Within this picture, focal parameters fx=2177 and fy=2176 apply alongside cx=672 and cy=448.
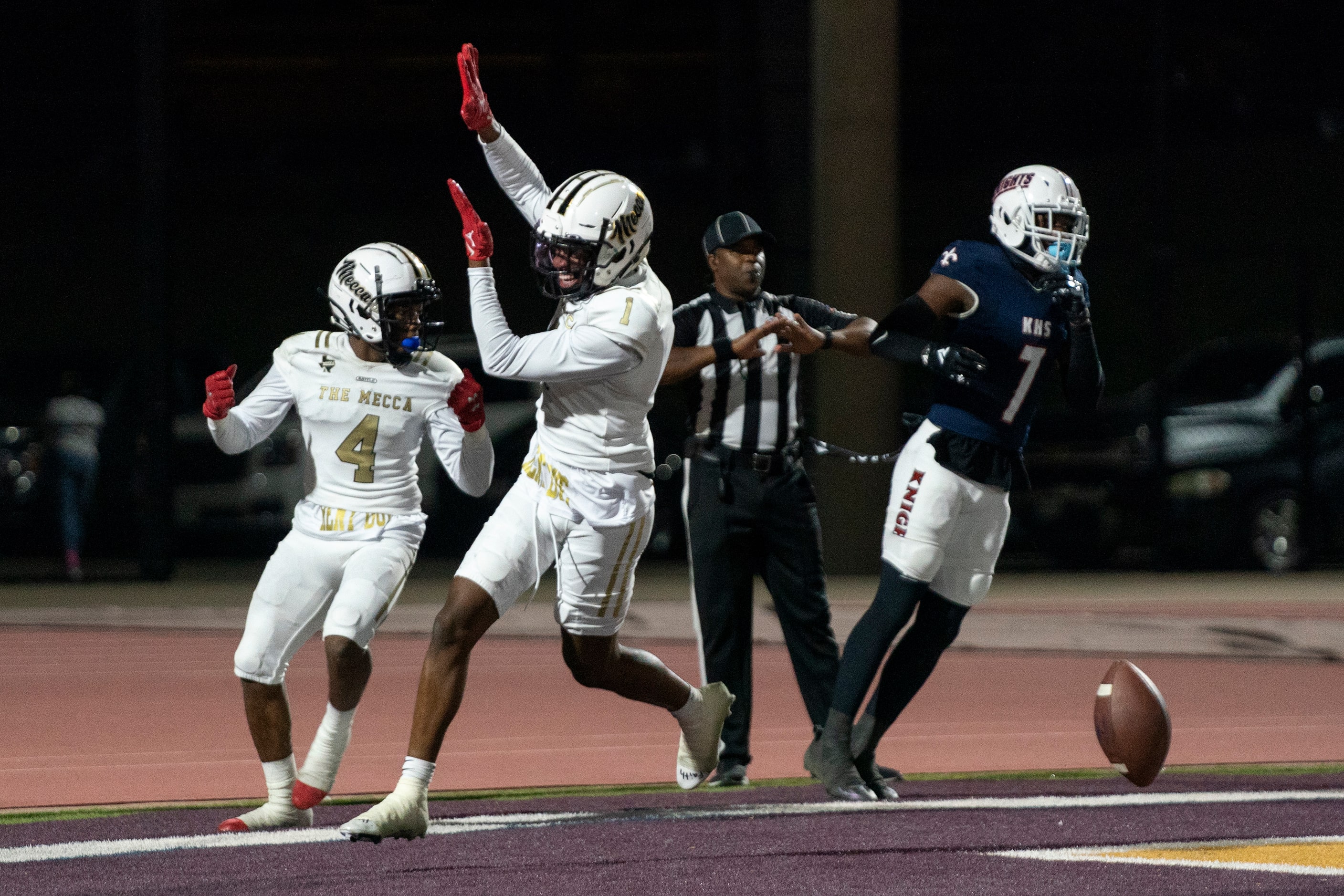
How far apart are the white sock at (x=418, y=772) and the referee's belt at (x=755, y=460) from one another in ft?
6.94

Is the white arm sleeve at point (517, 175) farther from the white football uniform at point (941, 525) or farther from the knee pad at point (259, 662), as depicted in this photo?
the knee pad at point (259, 662)

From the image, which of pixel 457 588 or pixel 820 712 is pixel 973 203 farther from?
pixel 457 588

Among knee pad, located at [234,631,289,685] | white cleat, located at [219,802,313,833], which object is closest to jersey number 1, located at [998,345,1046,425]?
knee pad, located at [234,631,289,685]

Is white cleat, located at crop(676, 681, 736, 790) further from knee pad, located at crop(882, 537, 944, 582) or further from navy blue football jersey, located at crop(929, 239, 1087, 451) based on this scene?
navy blue football jersey, located at crop(929, 239, 1087, 451)

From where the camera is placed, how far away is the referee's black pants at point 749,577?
8.52 meters

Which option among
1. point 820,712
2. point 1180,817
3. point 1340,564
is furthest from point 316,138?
point 1180,817

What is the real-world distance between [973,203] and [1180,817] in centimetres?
1303

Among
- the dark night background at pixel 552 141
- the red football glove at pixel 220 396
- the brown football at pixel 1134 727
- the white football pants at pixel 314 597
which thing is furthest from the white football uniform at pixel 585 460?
the dark night background at pixel 552 141

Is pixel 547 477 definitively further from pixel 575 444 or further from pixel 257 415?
pixel 257 415

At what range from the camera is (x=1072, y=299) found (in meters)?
7.80

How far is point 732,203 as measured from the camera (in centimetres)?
1859

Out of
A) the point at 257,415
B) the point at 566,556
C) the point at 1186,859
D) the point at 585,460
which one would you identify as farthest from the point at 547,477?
the point at 1186,859

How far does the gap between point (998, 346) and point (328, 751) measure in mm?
2779

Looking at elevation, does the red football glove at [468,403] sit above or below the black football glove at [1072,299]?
below
